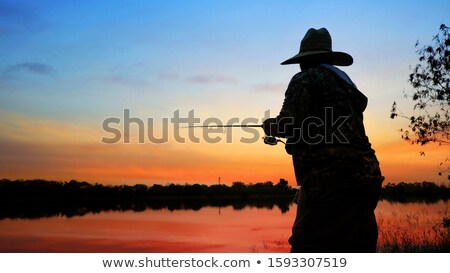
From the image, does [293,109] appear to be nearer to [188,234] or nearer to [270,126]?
[270,126]

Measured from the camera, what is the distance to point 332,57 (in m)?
3.76

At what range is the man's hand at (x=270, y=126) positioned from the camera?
3392mm

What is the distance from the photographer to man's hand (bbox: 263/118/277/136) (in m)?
3.39

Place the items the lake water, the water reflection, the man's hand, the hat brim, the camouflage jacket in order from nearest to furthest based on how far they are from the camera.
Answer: the camouflage jacket → the man's hand → the hat brim → the lake water → the water reflection

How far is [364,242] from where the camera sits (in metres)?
3.42

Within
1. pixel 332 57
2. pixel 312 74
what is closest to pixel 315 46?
pixel 332 57

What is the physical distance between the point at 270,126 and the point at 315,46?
2.18ft

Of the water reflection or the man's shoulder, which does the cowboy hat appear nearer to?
the man's shoulder

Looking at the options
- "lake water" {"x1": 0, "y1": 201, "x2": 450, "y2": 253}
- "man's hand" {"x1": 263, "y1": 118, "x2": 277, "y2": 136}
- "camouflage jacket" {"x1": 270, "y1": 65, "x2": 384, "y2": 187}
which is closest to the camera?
"camouflage jacket" {"x1": 270, "y1": 65, "x2": 384, "y2": 187}

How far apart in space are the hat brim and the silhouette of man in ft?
0.68

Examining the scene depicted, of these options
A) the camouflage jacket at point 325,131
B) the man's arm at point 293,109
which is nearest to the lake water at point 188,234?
the camouflage jacket at point 325,131

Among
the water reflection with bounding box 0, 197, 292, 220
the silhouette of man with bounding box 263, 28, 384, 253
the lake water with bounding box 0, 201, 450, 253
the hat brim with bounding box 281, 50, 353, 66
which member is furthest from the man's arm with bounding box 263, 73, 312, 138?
the water reflection with bounding box 0, 197, 292, 220

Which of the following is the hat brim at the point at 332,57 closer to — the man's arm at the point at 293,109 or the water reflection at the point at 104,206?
the man's arm at the point at 293,109

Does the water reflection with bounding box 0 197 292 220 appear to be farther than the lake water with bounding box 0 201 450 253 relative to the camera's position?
Yes
